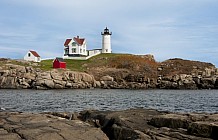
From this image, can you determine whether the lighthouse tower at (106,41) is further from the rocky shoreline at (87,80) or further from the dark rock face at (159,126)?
the dark rock face at (159,126)

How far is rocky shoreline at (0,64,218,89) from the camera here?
3543 inches

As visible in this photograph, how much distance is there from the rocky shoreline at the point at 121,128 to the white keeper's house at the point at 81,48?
366 feet

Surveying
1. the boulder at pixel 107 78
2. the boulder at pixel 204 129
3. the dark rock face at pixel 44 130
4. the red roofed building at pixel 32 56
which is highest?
the red roofed building at pixel 32 56

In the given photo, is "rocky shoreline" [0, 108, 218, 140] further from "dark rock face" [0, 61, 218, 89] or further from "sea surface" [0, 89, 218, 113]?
"dark rock face" [0, 61, 218, 89]

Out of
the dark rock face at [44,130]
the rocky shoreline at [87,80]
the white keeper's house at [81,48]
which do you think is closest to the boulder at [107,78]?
the rocky shoreline at [87,80]

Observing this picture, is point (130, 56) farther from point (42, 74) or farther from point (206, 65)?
point (42, 74)

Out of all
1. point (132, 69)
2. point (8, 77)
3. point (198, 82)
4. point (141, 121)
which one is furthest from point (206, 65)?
point (141, 121)

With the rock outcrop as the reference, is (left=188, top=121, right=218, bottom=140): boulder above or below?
below

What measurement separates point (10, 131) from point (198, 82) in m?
94.2

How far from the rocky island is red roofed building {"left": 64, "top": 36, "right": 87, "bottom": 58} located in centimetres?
687

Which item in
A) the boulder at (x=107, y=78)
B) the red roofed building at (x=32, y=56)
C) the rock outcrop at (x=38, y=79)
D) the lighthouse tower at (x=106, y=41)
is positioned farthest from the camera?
the lighthouse tower at (x=106, y=41)

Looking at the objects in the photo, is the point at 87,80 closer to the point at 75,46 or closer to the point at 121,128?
the point at 75,46

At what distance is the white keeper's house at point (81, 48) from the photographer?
12988 centimetres

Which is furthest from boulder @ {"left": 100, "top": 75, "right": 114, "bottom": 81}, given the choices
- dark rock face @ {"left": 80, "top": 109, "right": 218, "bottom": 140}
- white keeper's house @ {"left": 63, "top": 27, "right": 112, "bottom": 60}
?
dark rock face @ {"left": 80, "top": 109, "right": 218, "bottom": 140}
